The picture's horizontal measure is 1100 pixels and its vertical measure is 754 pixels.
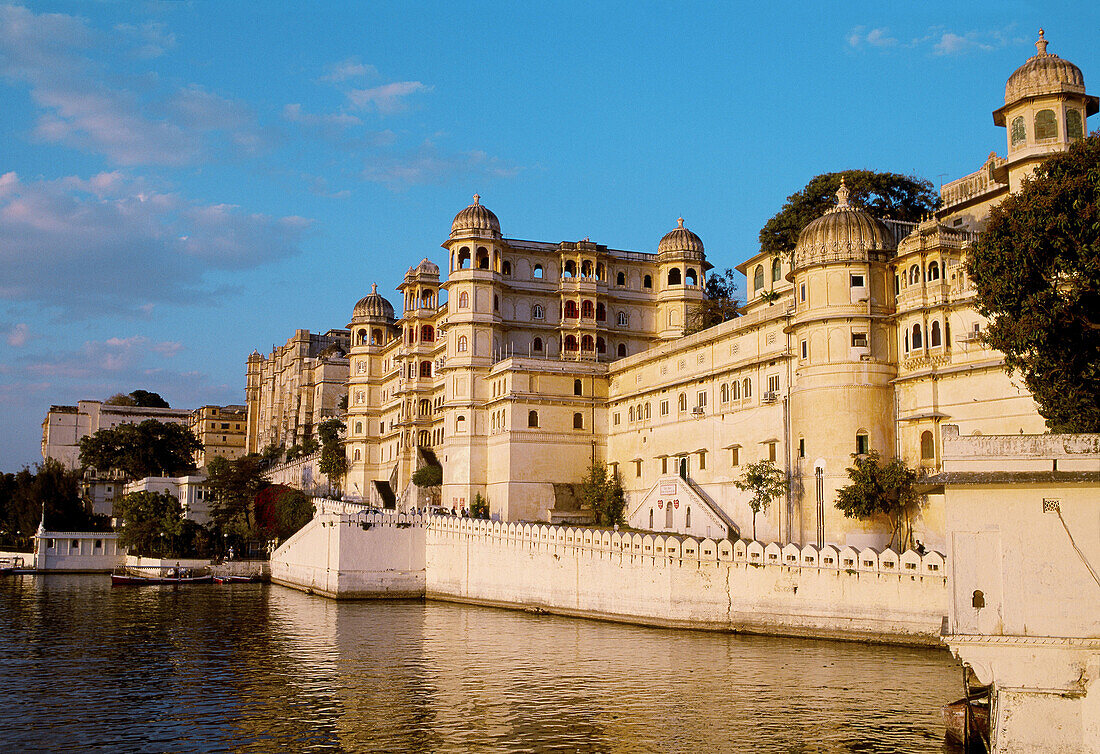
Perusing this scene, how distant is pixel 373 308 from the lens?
83.6m

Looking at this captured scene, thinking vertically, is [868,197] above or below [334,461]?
above

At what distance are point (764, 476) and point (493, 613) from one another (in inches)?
509

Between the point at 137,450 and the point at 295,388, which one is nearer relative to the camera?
the point at 137,450

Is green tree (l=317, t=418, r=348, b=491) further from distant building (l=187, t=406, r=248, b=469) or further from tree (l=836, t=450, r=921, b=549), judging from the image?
distant building (l=187, t=406, r=248, b=469)

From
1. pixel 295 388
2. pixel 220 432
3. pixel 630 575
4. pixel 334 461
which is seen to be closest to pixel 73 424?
pixel 220 432

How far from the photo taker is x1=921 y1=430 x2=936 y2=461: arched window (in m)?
38.4

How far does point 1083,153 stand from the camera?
27844mm

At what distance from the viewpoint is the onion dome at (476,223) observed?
62.1 metres

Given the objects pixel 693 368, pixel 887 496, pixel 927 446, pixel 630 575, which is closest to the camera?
pixel 887 496

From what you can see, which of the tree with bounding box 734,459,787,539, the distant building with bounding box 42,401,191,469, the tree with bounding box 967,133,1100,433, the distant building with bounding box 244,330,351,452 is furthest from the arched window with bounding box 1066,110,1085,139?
the distant building with bounding box 42,401,191,469

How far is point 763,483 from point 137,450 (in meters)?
66.3

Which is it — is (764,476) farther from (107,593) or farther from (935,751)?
(107,593)

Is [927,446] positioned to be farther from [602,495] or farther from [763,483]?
[602,495]

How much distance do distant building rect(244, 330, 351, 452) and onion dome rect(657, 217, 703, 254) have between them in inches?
2003
